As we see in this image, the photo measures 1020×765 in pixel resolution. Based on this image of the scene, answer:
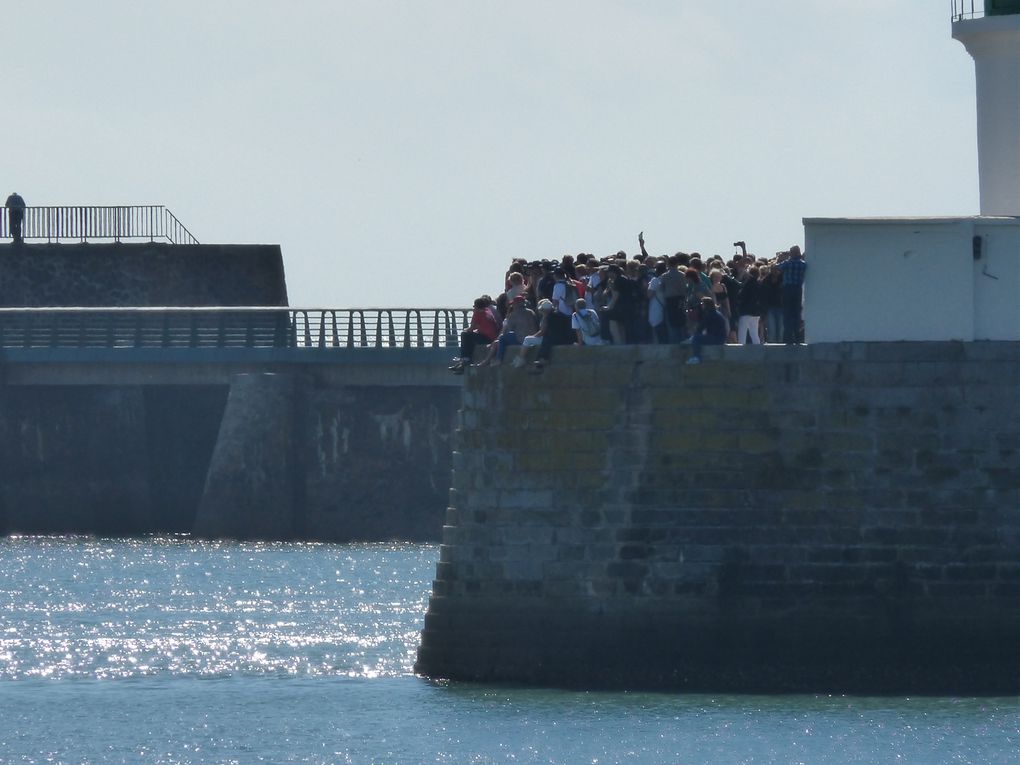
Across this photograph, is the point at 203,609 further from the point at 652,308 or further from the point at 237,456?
the point at 237,456

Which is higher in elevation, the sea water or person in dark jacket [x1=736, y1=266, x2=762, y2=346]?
person in dark jacket [x1=736, y1=266, x2=762, y2=346]

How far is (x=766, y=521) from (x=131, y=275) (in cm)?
3386

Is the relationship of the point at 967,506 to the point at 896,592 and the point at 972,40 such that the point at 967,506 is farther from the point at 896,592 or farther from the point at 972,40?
the point at 972,40

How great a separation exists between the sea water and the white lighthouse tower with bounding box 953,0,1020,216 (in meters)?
5.98

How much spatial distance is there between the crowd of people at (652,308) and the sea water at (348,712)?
3.16 m

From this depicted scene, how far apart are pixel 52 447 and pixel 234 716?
92.8ft

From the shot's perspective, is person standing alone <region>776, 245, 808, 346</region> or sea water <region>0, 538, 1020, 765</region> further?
person standing alone <region>776, 245, 808, 346</region>

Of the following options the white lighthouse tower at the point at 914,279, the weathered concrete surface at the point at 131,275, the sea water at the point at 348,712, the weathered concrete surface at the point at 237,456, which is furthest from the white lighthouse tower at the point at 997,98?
the weathered concrete surface at the point at 131,275

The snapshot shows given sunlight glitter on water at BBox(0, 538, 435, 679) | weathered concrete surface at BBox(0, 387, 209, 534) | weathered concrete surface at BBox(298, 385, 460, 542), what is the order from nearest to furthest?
sunlight glitter on water at BBox(0, 538, 435, 679), weathered concrete surface at BBox(298, 385, 460, 542), weathered concrete surface at BBox(0, 387, 209, 534)

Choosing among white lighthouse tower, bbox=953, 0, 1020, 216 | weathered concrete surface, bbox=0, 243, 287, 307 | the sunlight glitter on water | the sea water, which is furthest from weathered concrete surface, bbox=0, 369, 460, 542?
white lighthouse tower, bbox=953, 0, 1020, 216

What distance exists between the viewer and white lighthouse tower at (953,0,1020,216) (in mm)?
25625

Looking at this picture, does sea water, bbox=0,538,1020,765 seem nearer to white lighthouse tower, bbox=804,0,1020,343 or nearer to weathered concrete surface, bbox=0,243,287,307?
white lighthouse tower, bbox=804,0,1020,343

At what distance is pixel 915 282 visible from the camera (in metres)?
23.0

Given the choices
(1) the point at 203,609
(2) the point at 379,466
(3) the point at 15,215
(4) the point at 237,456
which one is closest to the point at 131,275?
(3) the point at 15,215
